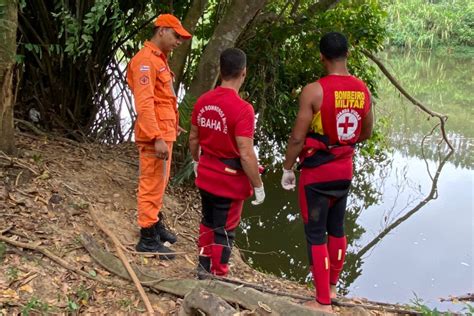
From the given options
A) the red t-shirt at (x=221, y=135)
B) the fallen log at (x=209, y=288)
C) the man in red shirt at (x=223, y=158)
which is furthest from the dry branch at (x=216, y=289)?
the red t-shirt at (x=221, y=135)

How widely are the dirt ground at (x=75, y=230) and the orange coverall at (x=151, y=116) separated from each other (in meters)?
0.43

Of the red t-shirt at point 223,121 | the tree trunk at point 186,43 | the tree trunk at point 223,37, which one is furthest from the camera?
the tree trunk at point 186,43

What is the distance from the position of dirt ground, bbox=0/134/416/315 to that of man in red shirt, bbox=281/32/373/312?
0.38 m

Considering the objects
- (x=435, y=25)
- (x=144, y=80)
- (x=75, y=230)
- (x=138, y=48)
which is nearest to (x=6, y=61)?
(x=144, y=80)

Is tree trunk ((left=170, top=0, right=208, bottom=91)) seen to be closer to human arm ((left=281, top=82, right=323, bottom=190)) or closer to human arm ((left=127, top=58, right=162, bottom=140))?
human arm ((left=127, top=58, right=162, bottom=140))

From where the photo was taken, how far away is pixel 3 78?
3744mm

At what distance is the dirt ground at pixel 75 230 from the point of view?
3027mm

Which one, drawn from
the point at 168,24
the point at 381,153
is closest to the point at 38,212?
the point at 168,24

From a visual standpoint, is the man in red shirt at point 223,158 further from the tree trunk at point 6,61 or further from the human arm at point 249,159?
the tree trunk at point 6,61

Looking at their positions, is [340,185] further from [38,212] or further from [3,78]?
[3,78]

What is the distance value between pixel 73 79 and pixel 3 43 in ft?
5.54

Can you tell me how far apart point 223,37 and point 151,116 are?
72.6 inches

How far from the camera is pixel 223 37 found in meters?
4.90

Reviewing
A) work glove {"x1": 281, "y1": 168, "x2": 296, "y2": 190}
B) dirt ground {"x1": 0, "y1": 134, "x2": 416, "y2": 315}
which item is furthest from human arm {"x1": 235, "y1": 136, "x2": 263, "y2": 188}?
dirt ground {"x1": 0, "y1": 134, "x2": 416, "y2": 315}
